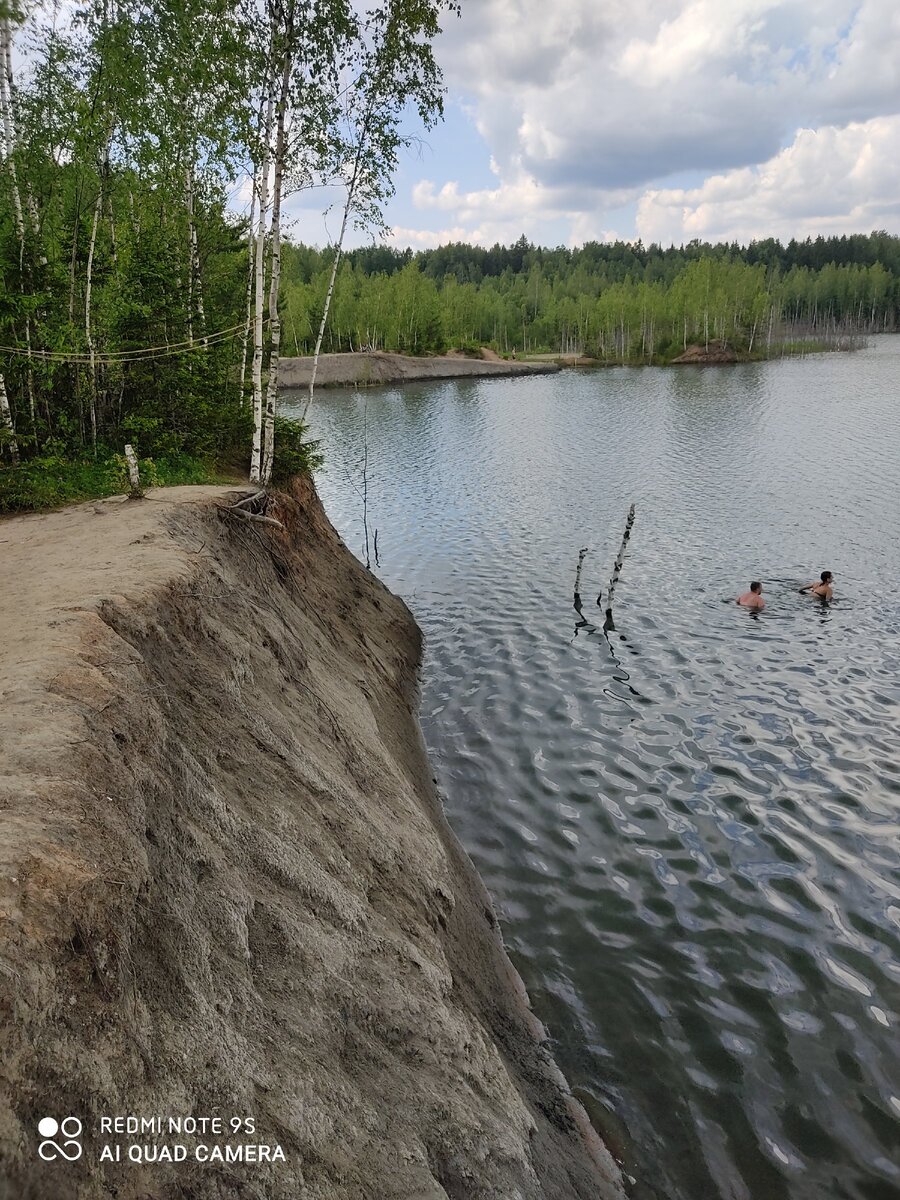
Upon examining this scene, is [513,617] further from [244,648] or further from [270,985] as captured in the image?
[270,985]

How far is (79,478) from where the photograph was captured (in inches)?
670

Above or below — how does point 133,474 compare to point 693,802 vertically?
above

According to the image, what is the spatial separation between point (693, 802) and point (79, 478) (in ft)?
50.4

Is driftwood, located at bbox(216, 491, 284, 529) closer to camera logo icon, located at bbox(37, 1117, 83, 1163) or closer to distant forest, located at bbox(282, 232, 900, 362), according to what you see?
camera logo icon, located at bbox(37, 1117, 83, 1163)

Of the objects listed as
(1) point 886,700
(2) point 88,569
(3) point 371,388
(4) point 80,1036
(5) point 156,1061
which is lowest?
(1) point 886,700

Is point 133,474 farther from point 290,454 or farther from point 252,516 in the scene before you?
point 290,454

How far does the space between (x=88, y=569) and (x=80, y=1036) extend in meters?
7.19

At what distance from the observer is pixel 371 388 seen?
4075 inches

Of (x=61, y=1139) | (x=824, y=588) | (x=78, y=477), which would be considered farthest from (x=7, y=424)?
(x=824, y=588)

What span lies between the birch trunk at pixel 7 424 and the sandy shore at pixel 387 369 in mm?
82940

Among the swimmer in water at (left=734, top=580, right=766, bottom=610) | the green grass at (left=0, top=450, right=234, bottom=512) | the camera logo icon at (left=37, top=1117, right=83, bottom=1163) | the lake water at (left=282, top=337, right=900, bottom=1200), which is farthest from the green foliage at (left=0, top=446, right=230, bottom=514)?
the swimmer in water at (left=734, top=580, right=766, bottom=610)

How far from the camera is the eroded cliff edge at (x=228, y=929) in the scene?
384 centimetres

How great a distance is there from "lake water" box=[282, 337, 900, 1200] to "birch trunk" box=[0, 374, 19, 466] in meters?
11.1

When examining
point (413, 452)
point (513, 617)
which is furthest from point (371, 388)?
point (513, 617)
